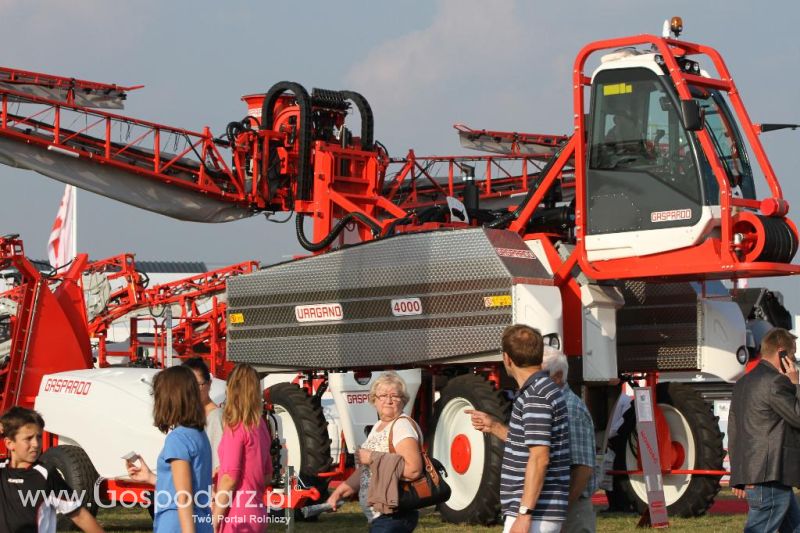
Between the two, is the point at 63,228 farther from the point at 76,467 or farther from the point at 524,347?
the point at 524,347

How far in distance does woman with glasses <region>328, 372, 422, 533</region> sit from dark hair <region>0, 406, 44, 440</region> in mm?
1687

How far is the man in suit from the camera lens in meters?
9.01

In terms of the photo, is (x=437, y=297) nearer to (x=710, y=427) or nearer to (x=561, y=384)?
(x=710, y=427)

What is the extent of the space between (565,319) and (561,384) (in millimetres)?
6145

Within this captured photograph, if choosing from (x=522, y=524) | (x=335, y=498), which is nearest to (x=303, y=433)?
(x=335, y=498)

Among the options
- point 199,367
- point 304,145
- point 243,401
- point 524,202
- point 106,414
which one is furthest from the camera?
point 304,145

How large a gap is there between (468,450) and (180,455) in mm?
6997

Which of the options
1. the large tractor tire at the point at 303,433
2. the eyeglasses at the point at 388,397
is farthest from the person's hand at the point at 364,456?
the large tractor tire at the point at 303,433

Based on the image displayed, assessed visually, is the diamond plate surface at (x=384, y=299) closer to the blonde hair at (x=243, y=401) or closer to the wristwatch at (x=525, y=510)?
the blonde hair at (x=243, y=401)

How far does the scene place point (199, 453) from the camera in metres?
6.78

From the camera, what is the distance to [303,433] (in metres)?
14.8

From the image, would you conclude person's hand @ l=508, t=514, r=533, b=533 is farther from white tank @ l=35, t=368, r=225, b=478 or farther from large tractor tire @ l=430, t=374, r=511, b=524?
white tank @ l=35, t=368, r=225, b=478

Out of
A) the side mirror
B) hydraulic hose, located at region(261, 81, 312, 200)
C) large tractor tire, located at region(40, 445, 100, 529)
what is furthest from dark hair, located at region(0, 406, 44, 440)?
hydraulic hose, located at region(261, 81, 312, 200)

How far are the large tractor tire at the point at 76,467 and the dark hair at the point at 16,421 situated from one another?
5976mm
